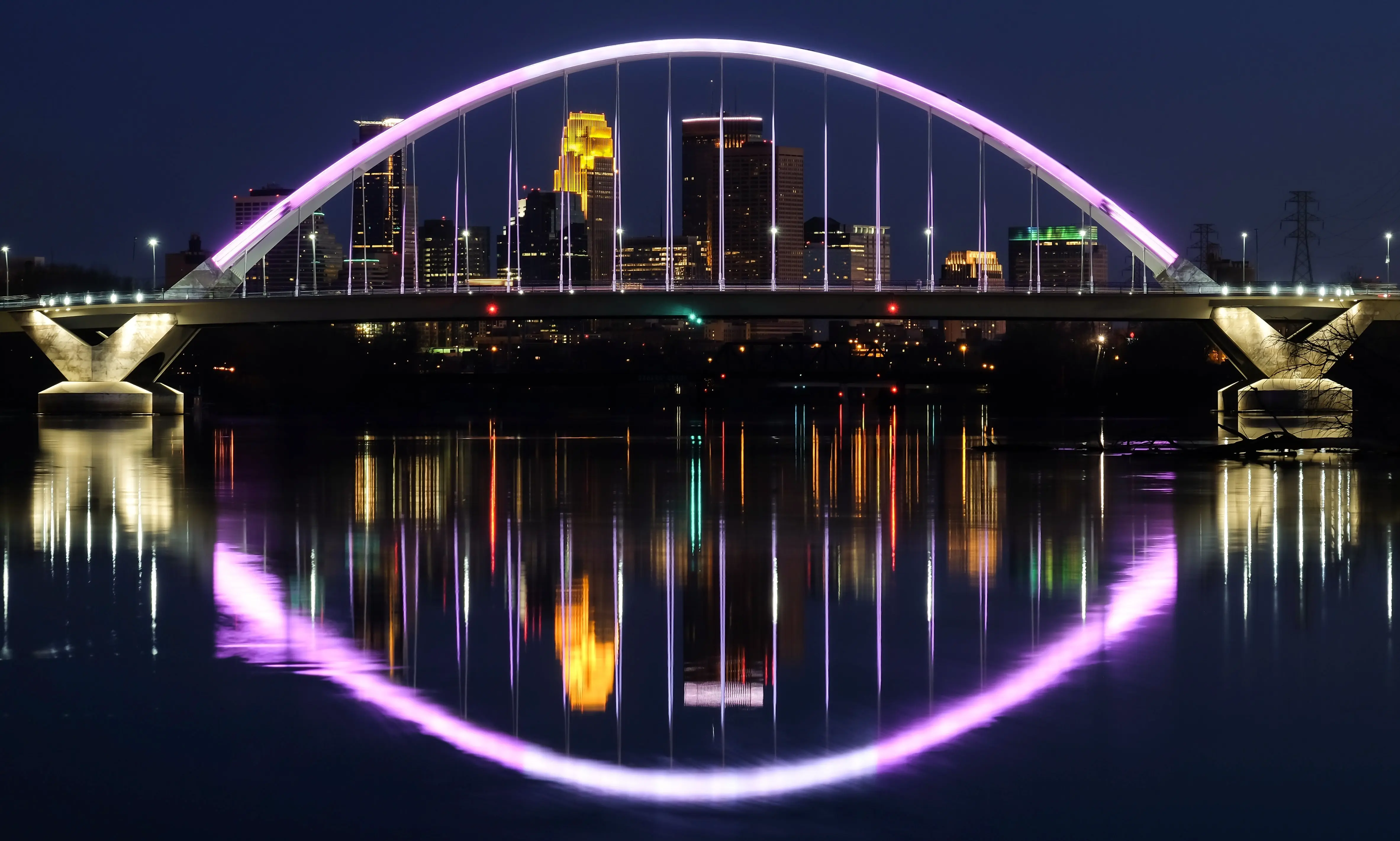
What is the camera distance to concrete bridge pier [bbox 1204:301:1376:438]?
232 ft

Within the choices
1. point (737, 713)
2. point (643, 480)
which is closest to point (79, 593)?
point (737, 713)

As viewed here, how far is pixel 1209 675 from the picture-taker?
10.6 m

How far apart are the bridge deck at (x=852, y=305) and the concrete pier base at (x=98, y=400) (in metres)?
11.3

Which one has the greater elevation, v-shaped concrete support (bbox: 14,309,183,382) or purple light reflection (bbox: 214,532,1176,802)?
v-shaped concrete support (bbox: 14,309,183,382)

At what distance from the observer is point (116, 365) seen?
8412 cm


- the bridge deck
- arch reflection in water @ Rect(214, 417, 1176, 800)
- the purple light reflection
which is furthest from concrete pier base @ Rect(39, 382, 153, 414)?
the purple light reflection

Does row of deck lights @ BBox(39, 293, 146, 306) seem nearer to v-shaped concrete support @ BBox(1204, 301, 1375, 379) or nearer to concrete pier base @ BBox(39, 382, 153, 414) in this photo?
concrete pier base @ BBox(39, 382, 153, 414)

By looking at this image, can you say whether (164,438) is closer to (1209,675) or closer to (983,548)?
(983,548)

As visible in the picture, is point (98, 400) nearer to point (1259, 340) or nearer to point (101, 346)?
point (101, 346)

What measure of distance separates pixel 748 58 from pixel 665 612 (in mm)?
69231

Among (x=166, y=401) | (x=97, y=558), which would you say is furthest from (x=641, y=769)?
(x=166, y=401)

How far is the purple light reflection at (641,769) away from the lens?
25.8ft

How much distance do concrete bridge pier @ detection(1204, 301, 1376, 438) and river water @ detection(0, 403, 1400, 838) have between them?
4876 cm

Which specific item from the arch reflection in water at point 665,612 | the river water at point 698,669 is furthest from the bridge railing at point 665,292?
the river water at point 698,669
